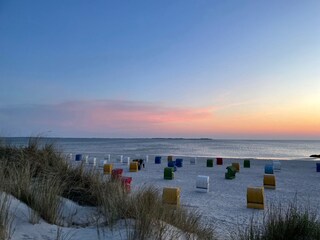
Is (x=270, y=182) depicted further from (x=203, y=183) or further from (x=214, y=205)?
(x=214, y=205)

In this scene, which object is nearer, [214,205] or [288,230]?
[288,230]

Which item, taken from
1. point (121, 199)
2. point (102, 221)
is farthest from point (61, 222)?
point (121, 199)

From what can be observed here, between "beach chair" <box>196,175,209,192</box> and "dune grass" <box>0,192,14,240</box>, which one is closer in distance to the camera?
"dune grass" <box>0,192,14,240</box>

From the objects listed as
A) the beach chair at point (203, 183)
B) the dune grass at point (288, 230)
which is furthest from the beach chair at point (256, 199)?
the dune grass at point (288, 230)

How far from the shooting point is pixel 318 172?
20828mm

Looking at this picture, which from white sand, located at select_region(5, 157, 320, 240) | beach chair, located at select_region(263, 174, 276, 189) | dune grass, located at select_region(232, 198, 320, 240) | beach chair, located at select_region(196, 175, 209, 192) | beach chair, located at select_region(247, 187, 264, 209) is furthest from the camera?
beach chair, located at select_region(263, 174, 276, 189)

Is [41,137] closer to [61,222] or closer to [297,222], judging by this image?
[61,222]

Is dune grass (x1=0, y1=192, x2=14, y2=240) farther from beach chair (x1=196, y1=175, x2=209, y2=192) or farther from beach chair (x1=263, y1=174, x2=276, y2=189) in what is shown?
beach chair (x1=263, y1=174, x2=276, y2=189)

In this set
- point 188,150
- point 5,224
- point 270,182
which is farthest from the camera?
point 188,150

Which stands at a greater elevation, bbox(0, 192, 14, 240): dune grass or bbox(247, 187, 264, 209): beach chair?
bbox(0, 192, 14, 240): dune grass

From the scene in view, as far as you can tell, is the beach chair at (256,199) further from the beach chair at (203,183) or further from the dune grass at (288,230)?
the dune grass at (288,230)

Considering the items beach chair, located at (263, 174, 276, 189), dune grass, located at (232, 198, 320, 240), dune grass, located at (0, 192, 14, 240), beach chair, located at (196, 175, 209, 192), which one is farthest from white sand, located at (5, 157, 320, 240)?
dune grass, located at (232, 198, 320, 240)

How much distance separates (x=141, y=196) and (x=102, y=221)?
2.10ft

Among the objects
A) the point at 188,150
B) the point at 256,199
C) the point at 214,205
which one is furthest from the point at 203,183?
the point at 188,150
